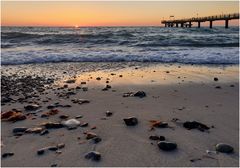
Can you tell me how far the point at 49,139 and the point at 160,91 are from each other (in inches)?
137

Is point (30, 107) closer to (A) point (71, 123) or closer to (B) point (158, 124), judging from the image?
(A) point (71, 123)

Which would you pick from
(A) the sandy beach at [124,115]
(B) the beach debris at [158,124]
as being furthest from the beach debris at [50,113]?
(B) the beach debris at [158,124]

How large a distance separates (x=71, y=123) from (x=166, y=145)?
152cm

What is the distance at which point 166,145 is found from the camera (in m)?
3.80

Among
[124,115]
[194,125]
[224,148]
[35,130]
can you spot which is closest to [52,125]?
[35,130]

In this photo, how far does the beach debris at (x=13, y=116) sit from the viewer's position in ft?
16.5

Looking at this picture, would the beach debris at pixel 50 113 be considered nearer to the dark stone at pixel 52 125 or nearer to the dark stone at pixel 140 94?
the dark stone at pixel 52 125

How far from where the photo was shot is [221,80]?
8.41 meters

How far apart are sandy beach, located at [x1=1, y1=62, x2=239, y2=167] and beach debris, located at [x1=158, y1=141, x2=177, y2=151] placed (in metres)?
0.06

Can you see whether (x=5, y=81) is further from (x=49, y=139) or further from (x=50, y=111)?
(x=49, y=139)

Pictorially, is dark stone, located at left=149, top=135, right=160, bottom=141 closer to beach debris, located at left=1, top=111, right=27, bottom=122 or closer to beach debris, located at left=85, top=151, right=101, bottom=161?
beach debris, located at left=85, top=151, right=101, bottom=161

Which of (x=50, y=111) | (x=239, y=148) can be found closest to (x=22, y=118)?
(x=50, y=111)

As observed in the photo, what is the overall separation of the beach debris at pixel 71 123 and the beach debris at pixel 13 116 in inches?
29.3

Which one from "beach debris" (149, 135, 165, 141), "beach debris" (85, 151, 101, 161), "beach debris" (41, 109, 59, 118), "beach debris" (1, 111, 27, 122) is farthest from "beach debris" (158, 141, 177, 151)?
→ "beach debris" (1, 111, 27, 122)
